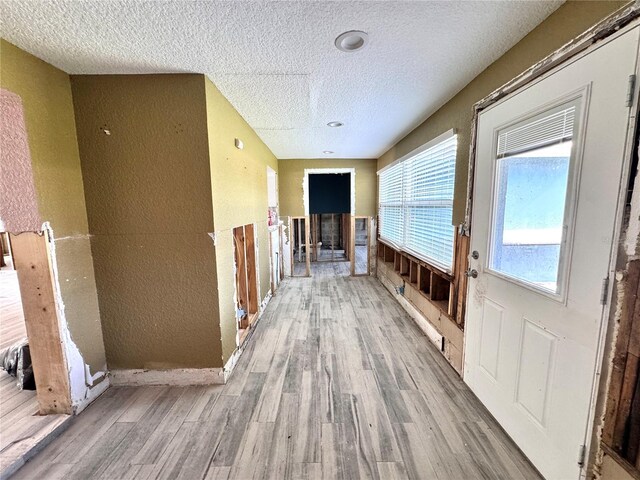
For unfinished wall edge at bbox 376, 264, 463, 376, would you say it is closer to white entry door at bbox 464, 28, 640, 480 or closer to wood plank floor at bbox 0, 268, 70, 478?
white entry door at bbox 464, 28, 640, 480

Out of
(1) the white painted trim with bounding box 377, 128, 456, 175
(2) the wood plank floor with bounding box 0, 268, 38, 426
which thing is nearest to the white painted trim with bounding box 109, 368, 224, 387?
(2) the wood plank floor with bounding box 0, 268, 38, 426

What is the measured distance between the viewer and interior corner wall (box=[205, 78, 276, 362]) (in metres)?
1.94

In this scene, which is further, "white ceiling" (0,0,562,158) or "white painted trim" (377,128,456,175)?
"white painted trim" (377,128,456,175)

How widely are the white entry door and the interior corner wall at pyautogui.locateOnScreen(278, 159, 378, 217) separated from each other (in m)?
3.31

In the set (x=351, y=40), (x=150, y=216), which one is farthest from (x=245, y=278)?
(x=351, y=40)

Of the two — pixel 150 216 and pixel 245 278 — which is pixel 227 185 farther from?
pixel 245 278

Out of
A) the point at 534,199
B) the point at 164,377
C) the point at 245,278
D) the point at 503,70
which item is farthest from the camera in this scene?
the point at 245,278

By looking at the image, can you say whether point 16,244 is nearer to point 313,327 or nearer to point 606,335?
point 313,327

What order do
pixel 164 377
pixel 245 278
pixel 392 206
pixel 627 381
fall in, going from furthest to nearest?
pixel 392 206, pixel 245 278, pixel 164 377, pixel 627 381

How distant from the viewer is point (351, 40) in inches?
55.2

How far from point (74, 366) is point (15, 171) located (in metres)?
1.32

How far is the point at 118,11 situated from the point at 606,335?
2633mm

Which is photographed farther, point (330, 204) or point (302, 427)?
point (330, 204)

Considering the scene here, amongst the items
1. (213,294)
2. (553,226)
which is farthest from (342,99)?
(213,294)
